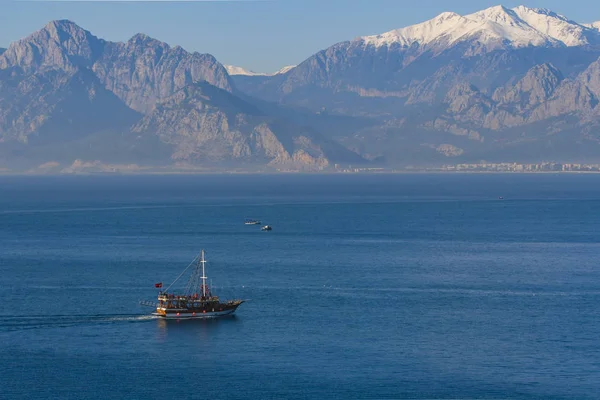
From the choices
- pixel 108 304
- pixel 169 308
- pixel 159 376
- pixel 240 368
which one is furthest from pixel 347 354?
pixel 108 304

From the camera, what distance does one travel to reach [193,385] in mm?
118938

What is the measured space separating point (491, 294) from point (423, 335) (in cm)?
3275

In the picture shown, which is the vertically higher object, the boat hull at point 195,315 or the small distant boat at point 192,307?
the small distant boat at point 192,307

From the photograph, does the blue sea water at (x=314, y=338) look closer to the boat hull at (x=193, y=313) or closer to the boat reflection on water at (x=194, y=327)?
the boat reflection on water at (x=194, y=327)

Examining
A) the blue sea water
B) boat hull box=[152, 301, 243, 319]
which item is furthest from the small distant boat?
the blue sea water

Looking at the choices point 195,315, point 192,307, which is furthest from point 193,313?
point 192,307

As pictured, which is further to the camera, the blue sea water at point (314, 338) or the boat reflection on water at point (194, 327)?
the boat reflection on water at point (194, 327)

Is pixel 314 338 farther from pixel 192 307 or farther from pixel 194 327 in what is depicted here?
pixel 192 307

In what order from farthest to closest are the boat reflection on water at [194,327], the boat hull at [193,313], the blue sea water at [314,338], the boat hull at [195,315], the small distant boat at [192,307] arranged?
the small distant boat at [192,307] < the boat hull at [195,315] < the boat hull at [193,313] < the boat reflection on water at [194,327] < the blue sea water at [314,338]

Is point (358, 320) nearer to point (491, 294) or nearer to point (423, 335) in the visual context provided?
point (423, 335)

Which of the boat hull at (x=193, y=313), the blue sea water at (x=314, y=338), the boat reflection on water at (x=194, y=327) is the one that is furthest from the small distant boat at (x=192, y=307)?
the blue sea water at (x=314, y=338)

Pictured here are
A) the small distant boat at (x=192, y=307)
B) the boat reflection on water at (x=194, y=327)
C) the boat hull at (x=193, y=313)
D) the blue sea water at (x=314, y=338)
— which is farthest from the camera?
the small distant boat at (x=192, y=307)

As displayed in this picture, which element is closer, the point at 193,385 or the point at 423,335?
the point at 193,385

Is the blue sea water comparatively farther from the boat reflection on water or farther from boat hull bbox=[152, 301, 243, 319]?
boat hull bbox=[152, 301, 243, 319]
